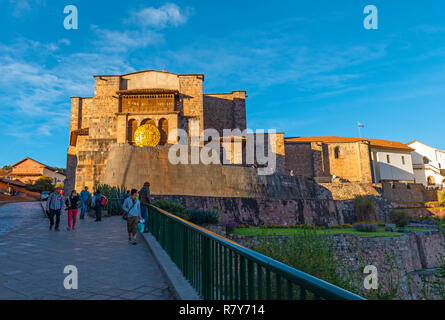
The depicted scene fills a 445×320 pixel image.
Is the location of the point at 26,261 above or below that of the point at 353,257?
above

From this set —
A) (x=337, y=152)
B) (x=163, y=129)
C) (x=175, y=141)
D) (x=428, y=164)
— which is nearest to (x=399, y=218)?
(x=337, y=152)

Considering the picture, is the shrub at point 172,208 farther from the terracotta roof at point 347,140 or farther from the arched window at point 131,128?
the terracotta roof at point 347,140

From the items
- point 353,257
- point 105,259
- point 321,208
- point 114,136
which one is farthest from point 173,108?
point 105,259

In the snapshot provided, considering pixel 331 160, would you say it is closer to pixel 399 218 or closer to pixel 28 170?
pixel 399 218

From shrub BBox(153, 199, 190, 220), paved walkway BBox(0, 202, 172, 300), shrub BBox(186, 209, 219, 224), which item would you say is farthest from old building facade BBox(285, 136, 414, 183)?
paved walkway BBox(0, 202, 172, 300)

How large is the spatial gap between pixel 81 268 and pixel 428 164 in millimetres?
62150

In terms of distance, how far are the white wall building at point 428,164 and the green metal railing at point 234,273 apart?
59.1m

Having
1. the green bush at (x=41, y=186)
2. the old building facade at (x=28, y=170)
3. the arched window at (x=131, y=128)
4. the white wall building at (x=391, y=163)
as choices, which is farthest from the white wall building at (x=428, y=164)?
the old building facade at (x=28, y=170)

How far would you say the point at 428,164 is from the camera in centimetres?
5269

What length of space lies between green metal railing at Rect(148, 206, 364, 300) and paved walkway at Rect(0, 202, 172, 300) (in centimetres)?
54

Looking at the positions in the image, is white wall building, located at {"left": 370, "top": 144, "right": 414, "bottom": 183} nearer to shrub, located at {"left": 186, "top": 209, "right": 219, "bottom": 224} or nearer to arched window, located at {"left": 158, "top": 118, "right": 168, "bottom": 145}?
arched window, located at {"left": 158, "top": 118, "right": 168, "bottom": 145}
